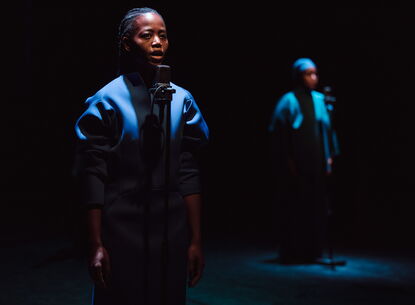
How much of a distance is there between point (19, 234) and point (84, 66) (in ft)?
7.26

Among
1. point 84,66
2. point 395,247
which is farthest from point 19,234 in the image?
point 395,247

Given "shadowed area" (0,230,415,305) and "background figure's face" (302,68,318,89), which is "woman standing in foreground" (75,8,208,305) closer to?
"shadowed area" (0,230,415,305)

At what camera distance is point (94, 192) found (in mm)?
1884

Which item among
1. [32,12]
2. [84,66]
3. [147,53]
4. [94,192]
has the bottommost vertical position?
[94,192]

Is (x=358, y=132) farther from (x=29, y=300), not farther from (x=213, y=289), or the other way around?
(x=29, y=300)

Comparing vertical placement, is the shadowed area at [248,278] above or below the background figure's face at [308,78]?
below

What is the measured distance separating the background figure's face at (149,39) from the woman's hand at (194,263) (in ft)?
2.04

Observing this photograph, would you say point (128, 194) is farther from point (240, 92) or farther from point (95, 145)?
point (240, 92)

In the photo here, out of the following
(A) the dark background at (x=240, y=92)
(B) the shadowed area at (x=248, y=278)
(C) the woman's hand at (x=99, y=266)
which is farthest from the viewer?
(A) the dark background at (x=240, y=92)

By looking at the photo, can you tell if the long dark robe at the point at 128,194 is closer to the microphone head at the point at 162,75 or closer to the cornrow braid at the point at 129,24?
the microphone head at the point at 162,75

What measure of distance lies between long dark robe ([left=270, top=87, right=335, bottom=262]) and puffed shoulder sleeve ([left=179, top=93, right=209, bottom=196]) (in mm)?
3516

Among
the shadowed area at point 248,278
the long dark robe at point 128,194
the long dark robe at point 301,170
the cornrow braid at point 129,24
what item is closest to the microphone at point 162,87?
the long dark robe at point 128,194

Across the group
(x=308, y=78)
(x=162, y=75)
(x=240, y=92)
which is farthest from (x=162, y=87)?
(x=240, y=92)

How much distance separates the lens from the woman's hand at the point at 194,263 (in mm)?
2039
